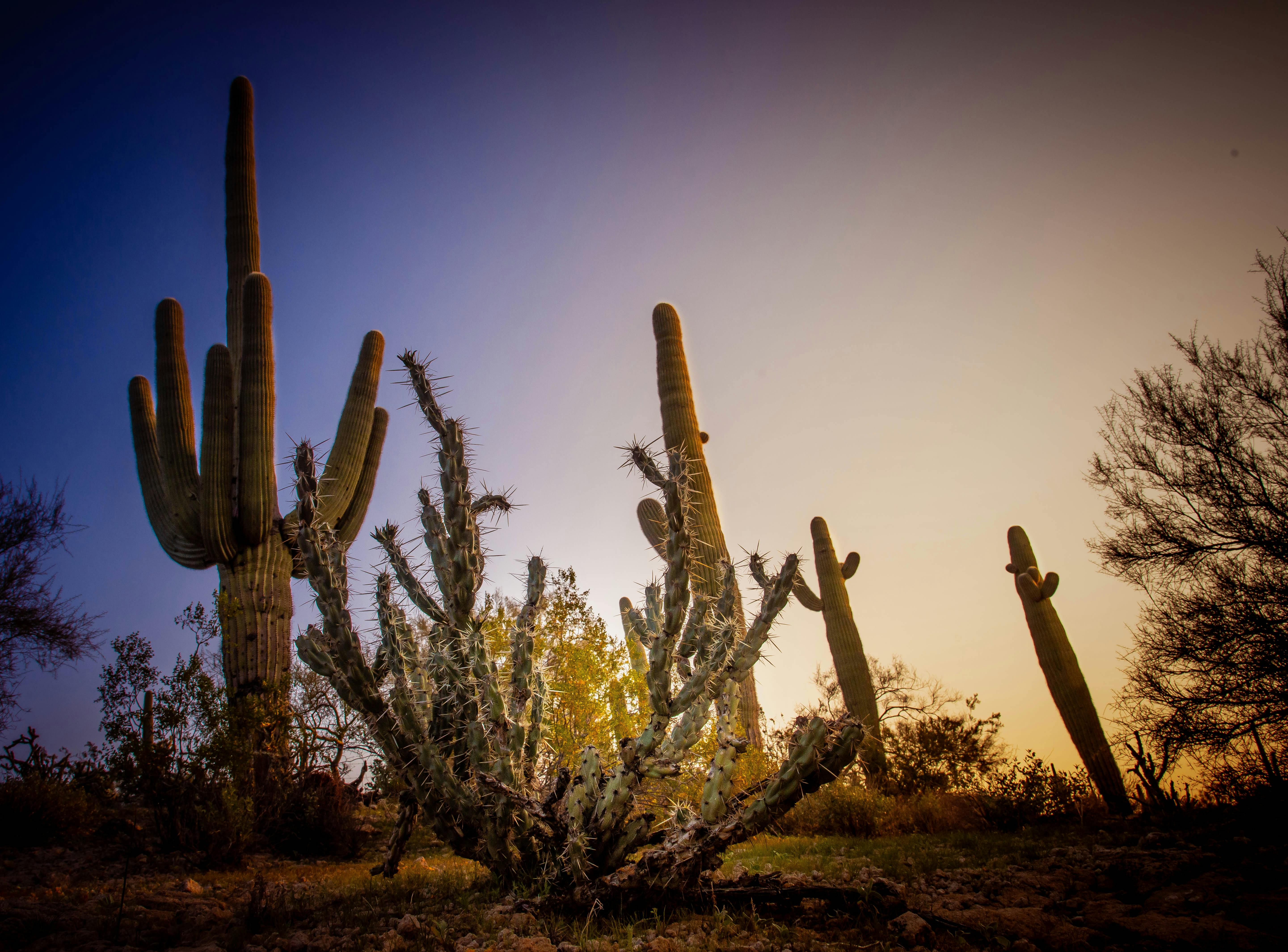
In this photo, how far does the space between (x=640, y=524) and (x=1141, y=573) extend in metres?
8.65

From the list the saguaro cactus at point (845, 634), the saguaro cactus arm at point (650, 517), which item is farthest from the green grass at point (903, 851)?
the saguaro cactus arm at point (650, 517)

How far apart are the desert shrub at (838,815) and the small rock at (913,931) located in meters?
6.21

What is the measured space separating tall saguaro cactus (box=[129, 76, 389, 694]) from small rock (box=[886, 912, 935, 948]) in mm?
8741

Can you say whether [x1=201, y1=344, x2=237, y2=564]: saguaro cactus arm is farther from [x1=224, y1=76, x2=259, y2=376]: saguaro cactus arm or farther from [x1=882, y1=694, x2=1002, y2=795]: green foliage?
[x1=882, y1=694, x2=1002, y2=795]: green foliage

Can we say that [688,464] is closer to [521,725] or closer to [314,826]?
[521,725]

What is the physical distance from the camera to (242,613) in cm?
955

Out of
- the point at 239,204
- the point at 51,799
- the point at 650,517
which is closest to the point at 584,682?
the point at 650,517

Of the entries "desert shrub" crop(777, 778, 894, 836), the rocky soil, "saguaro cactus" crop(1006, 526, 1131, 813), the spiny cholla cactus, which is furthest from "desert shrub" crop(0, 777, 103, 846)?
"saguaro cactus" crop(1006, 526, 1131, 813)

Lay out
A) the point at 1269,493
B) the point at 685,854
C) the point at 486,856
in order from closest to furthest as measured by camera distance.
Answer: the point at 685,854 → the point at 486,856 → the point at 1269,493

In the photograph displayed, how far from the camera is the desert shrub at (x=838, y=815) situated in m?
9.26

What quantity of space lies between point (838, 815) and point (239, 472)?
11375mm

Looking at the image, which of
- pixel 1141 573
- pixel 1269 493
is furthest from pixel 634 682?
pixel 1269 493

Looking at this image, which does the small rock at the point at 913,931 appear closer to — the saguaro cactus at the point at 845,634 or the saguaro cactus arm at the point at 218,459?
the saguaro cactus at the point at 845,634

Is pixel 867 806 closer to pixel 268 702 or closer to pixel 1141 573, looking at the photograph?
pixel 1141 573
